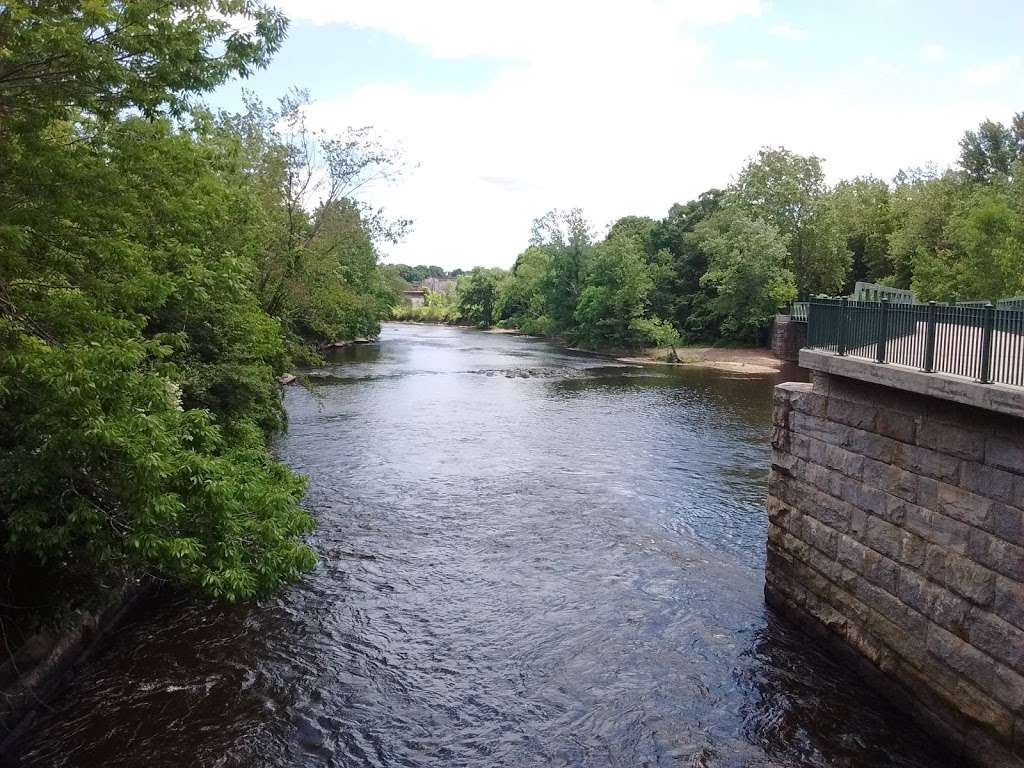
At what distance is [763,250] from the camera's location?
2279 inches

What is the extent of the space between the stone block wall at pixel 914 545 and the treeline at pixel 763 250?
4146 cm

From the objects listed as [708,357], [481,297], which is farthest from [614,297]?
[481,297]

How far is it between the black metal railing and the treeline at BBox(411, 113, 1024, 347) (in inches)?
1628

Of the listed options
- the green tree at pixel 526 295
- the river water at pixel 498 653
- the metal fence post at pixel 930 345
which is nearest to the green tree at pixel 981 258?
the river water at pixel 498 653

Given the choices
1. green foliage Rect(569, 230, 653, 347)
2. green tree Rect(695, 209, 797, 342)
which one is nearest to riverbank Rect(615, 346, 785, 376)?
green tree Rect(695, 209, 797, 342)

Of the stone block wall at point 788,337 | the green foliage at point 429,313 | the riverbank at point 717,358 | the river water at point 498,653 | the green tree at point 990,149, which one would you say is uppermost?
the green tree at point 990,149

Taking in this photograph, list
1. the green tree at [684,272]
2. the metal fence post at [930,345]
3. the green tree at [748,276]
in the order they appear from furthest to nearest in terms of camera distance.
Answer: the green tree at [684,272]
the green tree at [748,276]
the metal fence post at [930,345]

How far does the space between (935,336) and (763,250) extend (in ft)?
174

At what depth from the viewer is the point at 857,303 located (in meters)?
9.88

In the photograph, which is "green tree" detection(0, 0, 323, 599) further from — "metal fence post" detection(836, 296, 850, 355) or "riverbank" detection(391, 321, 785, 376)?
"riverbank" detection(391, 321, 785, 376)

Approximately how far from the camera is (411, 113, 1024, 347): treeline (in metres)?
55.6

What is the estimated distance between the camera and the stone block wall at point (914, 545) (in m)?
6.89

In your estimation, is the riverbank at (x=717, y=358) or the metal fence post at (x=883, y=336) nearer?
the metal fence post at (x=883, y=336)

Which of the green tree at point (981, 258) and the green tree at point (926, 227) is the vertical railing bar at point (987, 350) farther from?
the green tree at point (926, 227)
